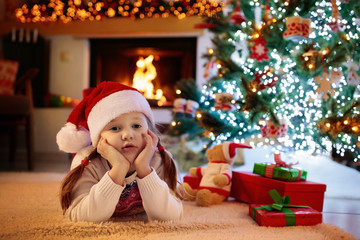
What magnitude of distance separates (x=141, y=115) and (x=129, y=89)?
0.09 m

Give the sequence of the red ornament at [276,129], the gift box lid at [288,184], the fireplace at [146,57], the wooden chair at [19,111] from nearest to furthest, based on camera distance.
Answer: the gift box lid at [288,184], the red ornament at [276,129], the wooden chair at [19,111], the fireplace at [146,57]

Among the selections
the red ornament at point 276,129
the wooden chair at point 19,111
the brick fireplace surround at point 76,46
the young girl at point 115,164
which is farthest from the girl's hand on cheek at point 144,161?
the brick fireplace surround at point 76,46

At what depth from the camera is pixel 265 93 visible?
60.7 inches

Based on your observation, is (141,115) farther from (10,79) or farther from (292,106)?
(10,79)

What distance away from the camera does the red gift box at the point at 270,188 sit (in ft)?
3.94

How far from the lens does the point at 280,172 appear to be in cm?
126

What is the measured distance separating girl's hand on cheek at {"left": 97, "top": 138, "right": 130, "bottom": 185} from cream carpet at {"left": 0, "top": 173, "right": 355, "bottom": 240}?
129 mm

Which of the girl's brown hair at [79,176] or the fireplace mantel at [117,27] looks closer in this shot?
the girl's brown hair at [79,176]

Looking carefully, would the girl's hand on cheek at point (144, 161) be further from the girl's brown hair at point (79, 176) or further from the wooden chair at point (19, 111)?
the wooden chair at point (19, 111)

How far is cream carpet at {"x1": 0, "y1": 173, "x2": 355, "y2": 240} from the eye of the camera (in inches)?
33.1

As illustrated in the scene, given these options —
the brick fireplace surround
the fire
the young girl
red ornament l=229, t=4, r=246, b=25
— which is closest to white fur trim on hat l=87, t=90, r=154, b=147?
the young girl

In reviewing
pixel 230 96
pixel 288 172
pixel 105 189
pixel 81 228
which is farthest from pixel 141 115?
→ pixel 230 96

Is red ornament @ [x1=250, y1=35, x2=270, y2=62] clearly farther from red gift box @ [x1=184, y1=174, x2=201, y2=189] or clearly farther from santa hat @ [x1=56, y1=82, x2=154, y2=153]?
santa hat @ [x1=56, y1=82, x2=154, y2=153]

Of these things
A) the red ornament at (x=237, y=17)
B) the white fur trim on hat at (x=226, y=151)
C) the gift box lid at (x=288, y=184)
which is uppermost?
the red ornament at (x=237, y=17)
